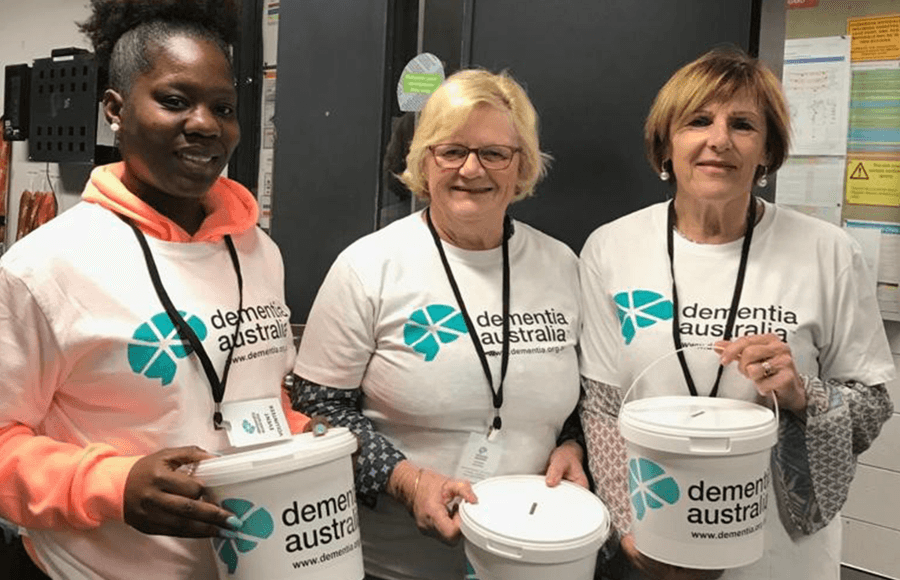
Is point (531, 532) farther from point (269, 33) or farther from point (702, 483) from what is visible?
point (269, 33)

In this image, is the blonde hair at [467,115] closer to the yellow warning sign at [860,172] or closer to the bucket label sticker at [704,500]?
the bucket label sticker at [704,500]

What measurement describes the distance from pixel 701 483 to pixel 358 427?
2.03ft

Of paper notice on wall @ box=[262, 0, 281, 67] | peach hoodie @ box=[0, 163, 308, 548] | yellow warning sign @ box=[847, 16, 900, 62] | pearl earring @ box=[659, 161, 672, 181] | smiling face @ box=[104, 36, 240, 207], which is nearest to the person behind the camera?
peach hoodie @ box=[0, 163, 308, 548]

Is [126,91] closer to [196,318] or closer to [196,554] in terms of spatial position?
[196,318]

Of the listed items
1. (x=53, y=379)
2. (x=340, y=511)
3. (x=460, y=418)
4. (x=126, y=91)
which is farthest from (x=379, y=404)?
(x=126, y=91)

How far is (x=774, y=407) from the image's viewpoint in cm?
142

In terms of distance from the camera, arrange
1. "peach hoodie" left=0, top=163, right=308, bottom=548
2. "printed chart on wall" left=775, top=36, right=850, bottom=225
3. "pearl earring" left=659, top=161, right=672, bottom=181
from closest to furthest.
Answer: "peach hoodie" left=0, top=163, right=308, bottom=548 → "pearl earring" left=659, top=161, right=672, bottom=181 → "printed chart on wall" left=775, top=36, right=850, bottom=225

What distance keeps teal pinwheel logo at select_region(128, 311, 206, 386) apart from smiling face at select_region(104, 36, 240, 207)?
0.22m

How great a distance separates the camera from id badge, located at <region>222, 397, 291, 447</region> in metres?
1.19

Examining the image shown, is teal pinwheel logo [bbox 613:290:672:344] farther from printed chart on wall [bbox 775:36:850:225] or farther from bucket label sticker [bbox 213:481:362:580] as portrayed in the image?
printed chart on wall [bbox 775:36:850:225]

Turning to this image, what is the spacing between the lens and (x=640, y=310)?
4.95 ft

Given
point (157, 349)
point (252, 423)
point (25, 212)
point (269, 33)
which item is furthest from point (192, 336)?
point (25, 212)

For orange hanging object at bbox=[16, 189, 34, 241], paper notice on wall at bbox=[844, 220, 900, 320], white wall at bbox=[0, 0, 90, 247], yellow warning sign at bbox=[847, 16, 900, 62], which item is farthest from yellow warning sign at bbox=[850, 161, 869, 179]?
orange hanging object at bbox=[16, 189, 34, 241]

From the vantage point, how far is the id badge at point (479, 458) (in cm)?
148
